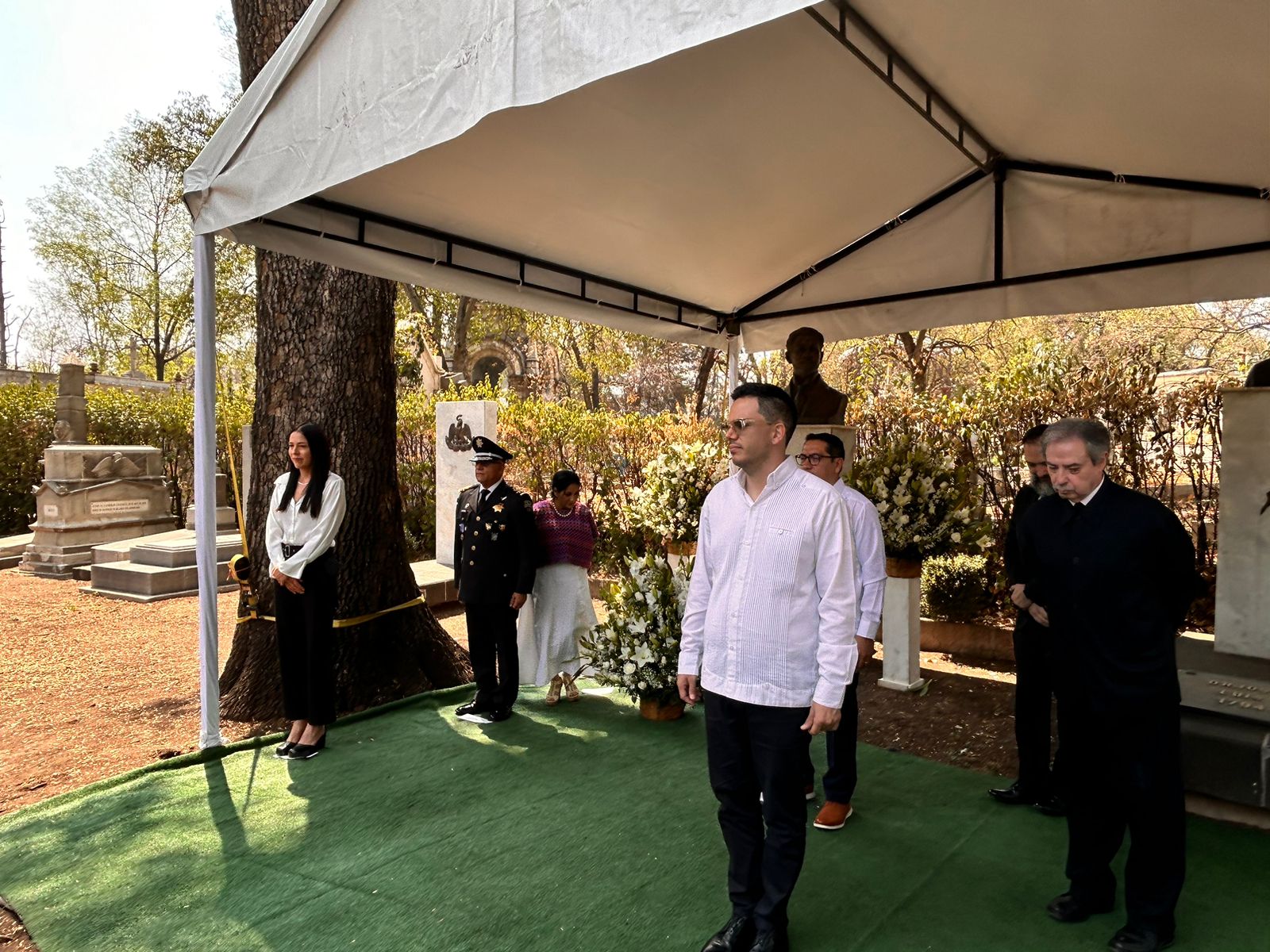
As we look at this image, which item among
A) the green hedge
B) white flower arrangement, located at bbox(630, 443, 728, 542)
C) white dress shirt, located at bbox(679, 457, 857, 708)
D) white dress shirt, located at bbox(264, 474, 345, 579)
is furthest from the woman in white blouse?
the green hedge

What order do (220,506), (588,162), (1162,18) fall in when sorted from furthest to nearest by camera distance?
(220,506) < (588,162) < (1162,18)

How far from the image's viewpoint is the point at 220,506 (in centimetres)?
1465

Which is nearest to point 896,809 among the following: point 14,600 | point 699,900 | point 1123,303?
point 699,900

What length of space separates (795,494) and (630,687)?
3.02m

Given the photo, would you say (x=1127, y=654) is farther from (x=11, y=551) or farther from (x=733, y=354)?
(x=11, y=551)

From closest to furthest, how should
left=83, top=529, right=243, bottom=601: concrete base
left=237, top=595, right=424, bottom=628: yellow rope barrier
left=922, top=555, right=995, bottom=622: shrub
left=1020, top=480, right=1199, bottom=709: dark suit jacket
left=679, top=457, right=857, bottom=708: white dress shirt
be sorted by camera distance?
1. left=679, top=457, right=857, bottom=708: white dress shirt
2. left=1020, top=480, right=1199, bottom=709: dark suit jacket
3. left=237, top=595, right=424, bottom=628: yellow rope barrier
4. left=922, top=555, right=995, bottom=622: shrub
5. left=83, top=529, right=243, bottom=601: concrete base

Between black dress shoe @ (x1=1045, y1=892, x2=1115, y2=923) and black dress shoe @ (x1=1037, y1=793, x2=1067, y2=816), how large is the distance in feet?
2.86

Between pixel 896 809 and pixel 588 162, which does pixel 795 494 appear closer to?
pixel 896 809

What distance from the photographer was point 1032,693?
3.95 metres

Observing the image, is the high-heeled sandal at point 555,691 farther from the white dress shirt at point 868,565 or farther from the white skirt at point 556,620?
the white dress shirt at point 868,565

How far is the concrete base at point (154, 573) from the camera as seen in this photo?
10.2m

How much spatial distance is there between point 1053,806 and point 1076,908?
0.99 metres

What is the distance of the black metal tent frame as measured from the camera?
161 inches

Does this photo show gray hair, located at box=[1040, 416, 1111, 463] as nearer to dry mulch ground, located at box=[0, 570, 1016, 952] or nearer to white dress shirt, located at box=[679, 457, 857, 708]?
white dress shirt, located at box=[679, 457, 857, 708]
